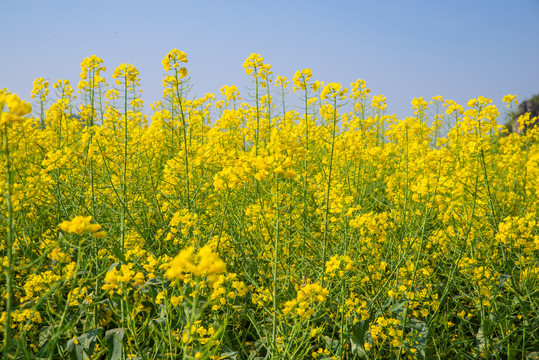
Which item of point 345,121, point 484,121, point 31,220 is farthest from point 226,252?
point 345,121

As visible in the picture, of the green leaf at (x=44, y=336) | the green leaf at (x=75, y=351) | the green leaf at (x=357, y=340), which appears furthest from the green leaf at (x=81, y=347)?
the green leaf at (x=357, y=340)

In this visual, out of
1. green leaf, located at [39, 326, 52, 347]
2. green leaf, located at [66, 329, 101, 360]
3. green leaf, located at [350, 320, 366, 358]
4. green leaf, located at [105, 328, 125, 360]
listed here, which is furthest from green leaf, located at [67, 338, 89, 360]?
green leaf, located at [350, 320, 366, 358]

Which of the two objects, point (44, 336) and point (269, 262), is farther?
point (269, 262)

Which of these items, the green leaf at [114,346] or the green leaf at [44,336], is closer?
the green leaf at [114,346]

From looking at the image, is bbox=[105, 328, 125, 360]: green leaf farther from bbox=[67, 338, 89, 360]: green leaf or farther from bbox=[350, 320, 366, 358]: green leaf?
bbox=[350, 320, 366, 358]: green leaf

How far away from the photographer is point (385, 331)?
2.22 meters

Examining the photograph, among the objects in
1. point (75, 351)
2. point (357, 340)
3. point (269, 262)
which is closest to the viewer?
point (75, 351)

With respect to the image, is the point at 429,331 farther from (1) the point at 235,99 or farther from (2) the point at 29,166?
(1) the point at 235,99

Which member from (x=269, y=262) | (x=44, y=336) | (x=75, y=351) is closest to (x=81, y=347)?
(x=75, y=351)

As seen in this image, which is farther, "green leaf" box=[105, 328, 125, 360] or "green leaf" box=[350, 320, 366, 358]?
"green leaf" box=[350, 320, 366, 358]

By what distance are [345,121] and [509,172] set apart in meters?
1.84

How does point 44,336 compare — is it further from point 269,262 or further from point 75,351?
point 269,262

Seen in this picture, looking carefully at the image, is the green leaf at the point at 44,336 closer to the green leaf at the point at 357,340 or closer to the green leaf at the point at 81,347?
the green leaf at the point at 81,347

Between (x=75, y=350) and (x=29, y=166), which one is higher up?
(x=29, y=166)
